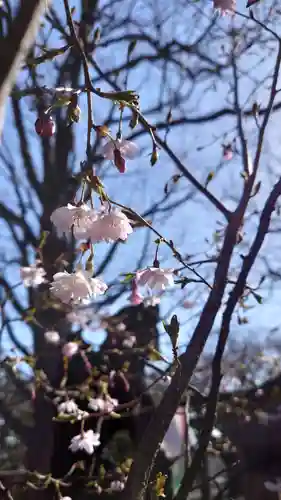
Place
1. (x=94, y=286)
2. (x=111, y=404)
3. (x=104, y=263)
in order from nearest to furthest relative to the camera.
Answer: (x=94, y=286) → (x=111, y=404) → (x=104, y=263)

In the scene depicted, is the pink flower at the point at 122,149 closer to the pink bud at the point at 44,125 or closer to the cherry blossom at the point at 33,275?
the pink bud at the point at 44,125

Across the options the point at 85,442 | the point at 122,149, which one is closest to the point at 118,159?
the point at 122,149

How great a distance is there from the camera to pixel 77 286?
46.8 inches

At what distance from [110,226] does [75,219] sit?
7 cm

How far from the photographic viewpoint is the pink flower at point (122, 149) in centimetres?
Answer: 117

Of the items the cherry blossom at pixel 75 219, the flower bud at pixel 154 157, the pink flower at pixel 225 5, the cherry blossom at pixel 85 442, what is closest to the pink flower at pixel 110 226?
the cherry blossom at pixel 75 219

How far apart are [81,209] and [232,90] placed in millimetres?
1153

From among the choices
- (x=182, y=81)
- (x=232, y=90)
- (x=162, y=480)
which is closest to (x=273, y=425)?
(x=162, y=480)

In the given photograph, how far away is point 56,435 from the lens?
9.41 ft

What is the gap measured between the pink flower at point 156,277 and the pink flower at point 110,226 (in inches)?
6.2

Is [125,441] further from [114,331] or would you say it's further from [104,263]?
[104,263]

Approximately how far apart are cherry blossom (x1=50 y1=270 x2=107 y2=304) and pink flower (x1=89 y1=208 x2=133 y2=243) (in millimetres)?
89

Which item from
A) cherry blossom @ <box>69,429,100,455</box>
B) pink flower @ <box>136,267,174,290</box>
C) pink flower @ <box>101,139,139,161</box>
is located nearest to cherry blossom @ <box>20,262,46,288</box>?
cherry blossom @ <box>69,429,100,455</box>

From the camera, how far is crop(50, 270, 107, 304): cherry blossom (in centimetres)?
118
